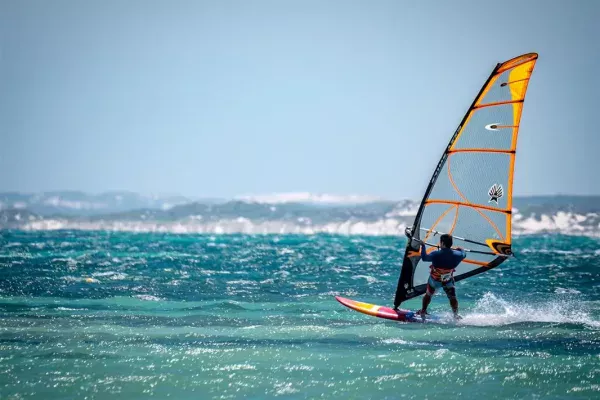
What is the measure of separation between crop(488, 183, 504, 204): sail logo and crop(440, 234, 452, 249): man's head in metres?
1.18

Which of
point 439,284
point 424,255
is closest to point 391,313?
point 439,284

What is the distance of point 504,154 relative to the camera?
44.8 feet

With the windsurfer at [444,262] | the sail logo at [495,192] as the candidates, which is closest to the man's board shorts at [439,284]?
the windsurfer at [444,262]

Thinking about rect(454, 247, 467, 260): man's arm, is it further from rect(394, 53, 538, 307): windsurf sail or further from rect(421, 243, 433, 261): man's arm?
rect(421, 243, 433, 261): man's arm

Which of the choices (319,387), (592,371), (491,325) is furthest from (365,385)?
(491,325)

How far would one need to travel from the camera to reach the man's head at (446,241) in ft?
45.0

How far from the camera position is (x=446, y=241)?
13.7 meters

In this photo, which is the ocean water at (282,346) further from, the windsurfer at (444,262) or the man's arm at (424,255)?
the man's arm at (424,255)

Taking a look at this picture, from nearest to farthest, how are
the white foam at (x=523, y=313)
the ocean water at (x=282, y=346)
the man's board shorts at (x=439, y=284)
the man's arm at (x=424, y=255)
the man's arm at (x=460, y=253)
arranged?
the ocean water at (x=282, y=346), the man's arm at (x=424, y=255), the man's arm at (x=460, y=253), the man's board shorts at (x=439, y=284), the white foam at (x=523, y=313)

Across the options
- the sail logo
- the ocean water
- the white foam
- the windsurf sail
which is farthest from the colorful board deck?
the sail logo

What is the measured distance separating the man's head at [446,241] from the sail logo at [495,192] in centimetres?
118

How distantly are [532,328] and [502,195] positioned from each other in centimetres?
291

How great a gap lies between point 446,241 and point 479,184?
1.40 meters

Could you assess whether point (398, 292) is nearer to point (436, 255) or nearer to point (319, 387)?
point (436, 255)
